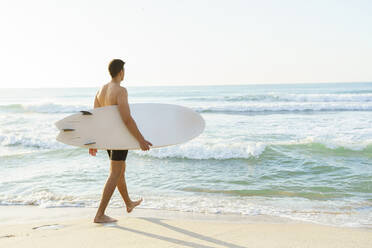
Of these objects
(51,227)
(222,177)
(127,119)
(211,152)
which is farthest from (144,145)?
(211,152)

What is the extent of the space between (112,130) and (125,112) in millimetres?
288

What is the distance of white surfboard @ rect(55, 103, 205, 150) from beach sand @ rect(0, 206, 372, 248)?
692mm

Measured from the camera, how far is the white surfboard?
107 inches

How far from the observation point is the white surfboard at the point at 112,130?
2.71m

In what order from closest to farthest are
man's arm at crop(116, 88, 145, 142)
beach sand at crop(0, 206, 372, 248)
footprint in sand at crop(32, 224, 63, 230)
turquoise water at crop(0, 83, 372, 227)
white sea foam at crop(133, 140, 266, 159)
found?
beach sand at crop(0, 206, 372, 248) < man's arm at crop(116, 88, 145, 142) < footprint in sand at crop(32, 224, 63, 230) < turquoise water at crop(0, 83, 372, 227) < white sea foam at crop(133, 140, 266, 159)

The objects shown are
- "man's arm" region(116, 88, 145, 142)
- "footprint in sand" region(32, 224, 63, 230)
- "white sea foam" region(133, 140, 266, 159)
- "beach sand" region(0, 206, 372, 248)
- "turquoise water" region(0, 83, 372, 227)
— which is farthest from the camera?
"white sea foam" region(133, 140, 266, 159)

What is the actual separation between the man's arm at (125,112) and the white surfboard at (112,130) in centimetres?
9

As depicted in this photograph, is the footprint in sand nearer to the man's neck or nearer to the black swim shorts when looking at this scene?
the black swim shorts

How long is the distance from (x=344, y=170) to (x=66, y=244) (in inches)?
163

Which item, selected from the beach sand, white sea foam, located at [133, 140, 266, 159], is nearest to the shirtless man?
the beach sand

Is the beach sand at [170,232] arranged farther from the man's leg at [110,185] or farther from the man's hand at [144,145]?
the man's hand at [144,145]

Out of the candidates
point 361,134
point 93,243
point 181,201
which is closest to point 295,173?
point 181,201

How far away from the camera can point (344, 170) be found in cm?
475

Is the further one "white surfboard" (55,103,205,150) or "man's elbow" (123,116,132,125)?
"white surfboard" (55,103,205,150)
